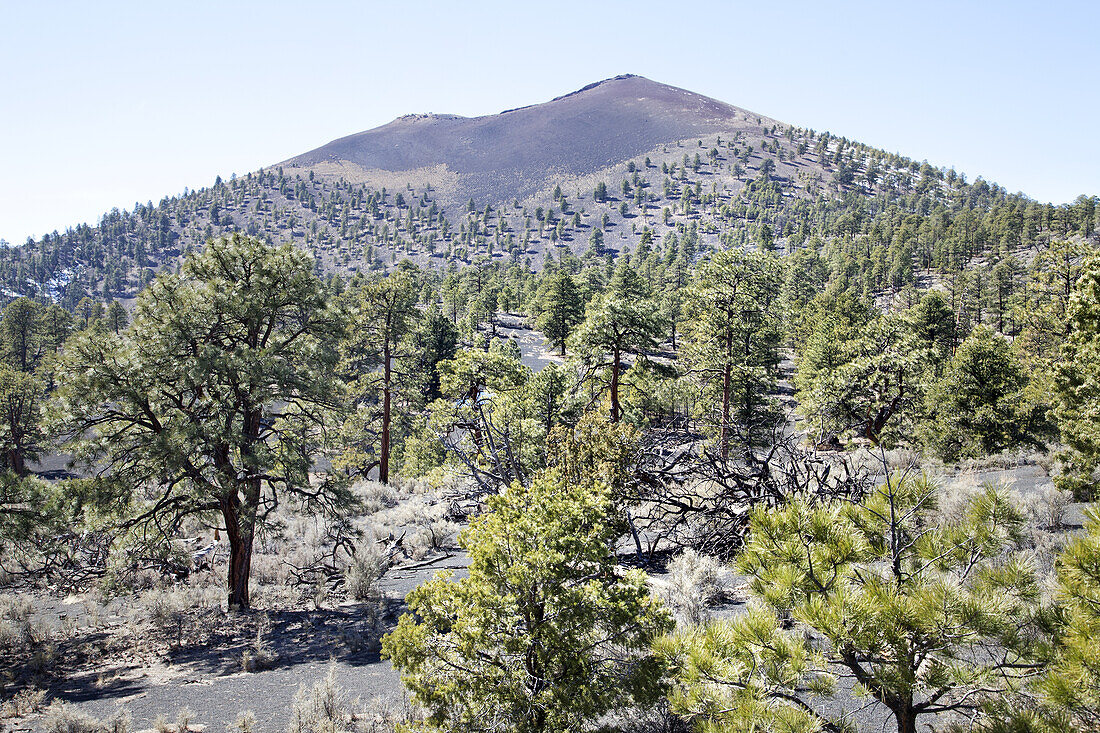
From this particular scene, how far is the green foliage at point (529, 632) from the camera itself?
15.5ft

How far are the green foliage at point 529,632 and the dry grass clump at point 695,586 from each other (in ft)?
8.21

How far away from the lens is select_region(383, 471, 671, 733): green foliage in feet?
15.5

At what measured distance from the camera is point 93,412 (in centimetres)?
1010

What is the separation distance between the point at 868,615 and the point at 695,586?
16.5 feet

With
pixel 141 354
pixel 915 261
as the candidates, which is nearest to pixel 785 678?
pixel 141 354

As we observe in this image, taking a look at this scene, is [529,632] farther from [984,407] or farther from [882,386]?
[882,386]

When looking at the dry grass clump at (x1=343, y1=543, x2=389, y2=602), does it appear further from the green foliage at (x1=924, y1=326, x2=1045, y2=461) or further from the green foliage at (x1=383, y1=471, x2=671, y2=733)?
the green foliage at (x1=924, y1=326, x2=1045, y2=461)

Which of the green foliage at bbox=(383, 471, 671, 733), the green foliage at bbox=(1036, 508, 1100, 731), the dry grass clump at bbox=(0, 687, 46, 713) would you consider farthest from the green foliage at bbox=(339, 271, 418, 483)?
the green foliage at bbox=(1036, 508, 1100, 731)

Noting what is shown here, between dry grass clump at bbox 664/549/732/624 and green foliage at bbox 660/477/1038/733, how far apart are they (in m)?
3.19

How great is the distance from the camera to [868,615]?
3469 mm

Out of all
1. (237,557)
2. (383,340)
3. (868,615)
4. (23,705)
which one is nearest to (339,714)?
(23,705)

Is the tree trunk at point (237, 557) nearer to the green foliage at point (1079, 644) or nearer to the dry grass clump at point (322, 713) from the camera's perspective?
the dry grass clump at point (322, 713)

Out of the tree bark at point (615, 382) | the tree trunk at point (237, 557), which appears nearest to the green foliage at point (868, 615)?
the tree trunk at point (237, 557)

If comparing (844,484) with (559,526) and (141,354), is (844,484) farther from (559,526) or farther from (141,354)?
(141,354)
